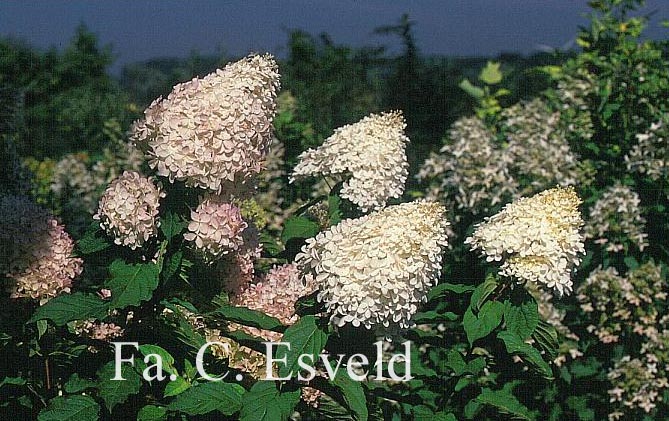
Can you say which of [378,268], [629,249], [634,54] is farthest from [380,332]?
[634,54]

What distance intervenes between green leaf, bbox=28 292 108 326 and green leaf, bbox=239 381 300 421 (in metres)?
0.42

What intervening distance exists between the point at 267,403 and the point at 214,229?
0.44 meters

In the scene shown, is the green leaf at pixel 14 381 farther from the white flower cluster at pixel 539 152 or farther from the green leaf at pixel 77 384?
the white flower cluster at pixel 539 152

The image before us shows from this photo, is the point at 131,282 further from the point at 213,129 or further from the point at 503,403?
the point at 503,403

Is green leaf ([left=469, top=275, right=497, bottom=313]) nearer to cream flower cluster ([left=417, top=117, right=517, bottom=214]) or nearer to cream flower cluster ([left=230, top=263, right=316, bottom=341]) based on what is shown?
cream flower cluster ([left=230, top=263, right=316, bottom=341])

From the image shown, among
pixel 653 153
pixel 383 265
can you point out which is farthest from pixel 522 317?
pixel 653 153

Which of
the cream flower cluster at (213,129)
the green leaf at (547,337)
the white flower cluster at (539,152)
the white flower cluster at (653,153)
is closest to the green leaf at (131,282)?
the cream flower cluster at (213,129)

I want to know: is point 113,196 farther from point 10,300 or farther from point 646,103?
point 646,103

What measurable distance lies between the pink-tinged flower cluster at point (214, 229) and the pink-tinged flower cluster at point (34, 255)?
48cm

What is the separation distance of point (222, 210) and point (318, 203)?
833 millimetres

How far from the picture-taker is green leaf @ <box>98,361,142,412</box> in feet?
7.18

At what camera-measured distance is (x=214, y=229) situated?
2.19 meters

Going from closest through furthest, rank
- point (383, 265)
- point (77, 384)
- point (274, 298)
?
Result: 1. point (383, 265)
2. point (77, 384)
3. point (274, 298)

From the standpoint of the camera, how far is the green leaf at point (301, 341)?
206cm
